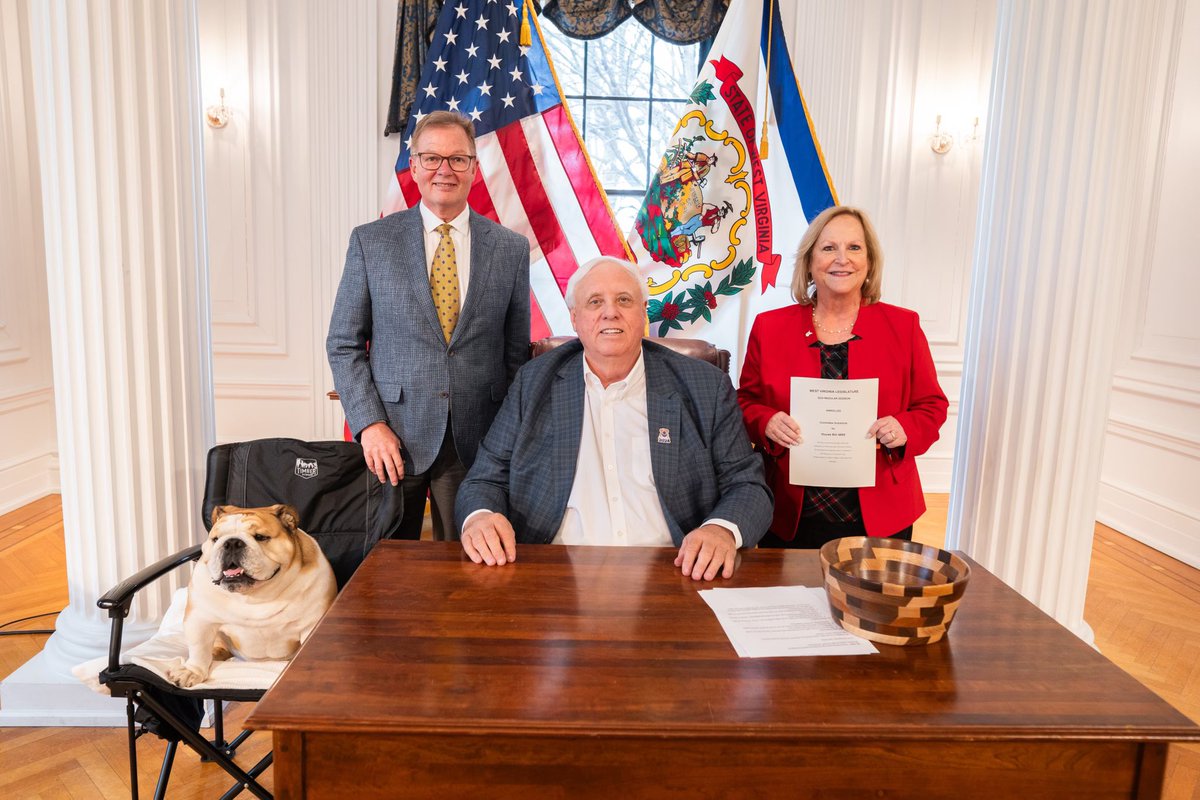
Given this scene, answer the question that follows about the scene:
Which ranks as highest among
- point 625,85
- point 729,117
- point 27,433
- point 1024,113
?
point 625,85

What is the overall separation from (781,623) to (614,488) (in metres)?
0.70

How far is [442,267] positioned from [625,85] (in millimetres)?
3645

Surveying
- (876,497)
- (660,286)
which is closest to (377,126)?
(660,286)

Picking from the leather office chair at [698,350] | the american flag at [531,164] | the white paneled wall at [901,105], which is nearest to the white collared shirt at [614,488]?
the leather office chair at [698,350]

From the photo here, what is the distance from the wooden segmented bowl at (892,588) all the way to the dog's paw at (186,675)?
53.8 inches

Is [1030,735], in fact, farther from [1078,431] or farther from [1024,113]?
[1024,113]

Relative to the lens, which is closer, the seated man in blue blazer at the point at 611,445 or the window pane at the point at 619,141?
the seated man in blue blazer at the point at 611,445

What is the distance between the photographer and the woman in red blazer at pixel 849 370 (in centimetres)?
212

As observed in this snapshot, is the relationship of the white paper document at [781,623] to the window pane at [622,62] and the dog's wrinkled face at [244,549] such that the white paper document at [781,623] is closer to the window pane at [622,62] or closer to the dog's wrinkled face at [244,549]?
the dog's wrinkled face at [244,549]

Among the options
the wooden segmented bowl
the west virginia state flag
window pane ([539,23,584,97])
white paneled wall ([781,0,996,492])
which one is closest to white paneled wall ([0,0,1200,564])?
white paneled wall ([781,0,996,492])

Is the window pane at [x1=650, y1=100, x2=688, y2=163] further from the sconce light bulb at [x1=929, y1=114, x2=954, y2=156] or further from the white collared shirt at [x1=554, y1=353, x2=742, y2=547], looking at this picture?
the white collared shirt at [x1=554, y1=353, x2=742, y2=547]

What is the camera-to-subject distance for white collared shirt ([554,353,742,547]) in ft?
6.61

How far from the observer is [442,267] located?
239 cm

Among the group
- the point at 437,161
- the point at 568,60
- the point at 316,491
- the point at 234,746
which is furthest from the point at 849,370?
the point at 568,60
